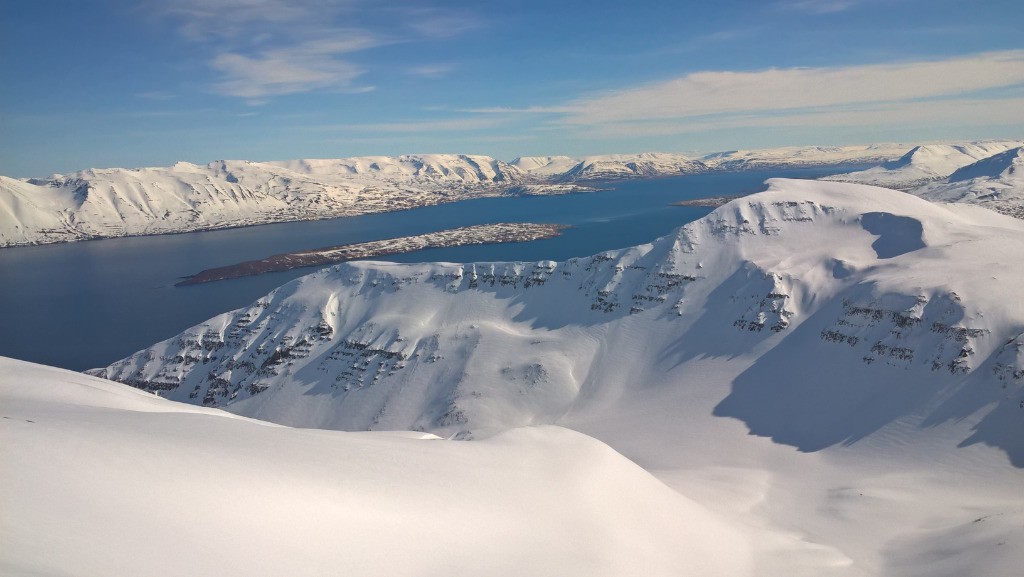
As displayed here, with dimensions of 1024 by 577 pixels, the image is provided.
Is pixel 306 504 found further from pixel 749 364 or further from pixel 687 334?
pixel 687 334

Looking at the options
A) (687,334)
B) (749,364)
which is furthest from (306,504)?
(687,334)

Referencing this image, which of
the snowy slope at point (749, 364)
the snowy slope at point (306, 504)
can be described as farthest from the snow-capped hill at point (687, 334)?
the snowy slope at point (306, 504)

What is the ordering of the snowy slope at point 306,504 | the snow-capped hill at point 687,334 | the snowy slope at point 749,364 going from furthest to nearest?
the snow-capped hill at point 687,334
the snowy slope at point 749,364
the snowy slope at point 306,504

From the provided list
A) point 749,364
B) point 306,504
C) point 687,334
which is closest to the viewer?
point 306,504

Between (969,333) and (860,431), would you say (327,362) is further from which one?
(969,333)

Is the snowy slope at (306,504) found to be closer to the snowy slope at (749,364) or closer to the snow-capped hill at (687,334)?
the snowy slope at (749,364)

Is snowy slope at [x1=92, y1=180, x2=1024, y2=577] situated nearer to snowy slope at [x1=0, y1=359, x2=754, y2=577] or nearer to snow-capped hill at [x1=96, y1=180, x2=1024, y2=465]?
snow-capped hill at [x1=96, y1=180, x2=1024, y2=465]
